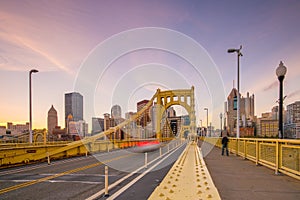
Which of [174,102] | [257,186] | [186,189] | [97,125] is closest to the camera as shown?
[186,189]

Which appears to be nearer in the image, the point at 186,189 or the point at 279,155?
the point at 186,189

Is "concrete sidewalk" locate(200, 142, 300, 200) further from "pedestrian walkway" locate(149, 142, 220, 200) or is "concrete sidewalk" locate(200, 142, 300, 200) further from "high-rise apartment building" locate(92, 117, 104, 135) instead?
"high-rise apartment building" locate(92, 117, 104, 135)

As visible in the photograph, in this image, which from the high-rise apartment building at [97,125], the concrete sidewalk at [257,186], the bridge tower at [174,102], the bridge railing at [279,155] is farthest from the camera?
the bridge tower at [174,102]

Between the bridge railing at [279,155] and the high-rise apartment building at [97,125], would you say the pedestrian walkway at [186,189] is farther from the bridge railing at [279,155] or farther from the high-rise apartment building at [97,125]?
the high-rise apartment building at [97,125]

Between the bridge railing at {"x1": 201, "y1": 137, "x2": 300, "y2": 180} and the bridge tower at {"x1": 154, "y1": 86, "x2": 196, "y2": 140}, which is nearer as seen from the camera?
the bridge railing at {"x1": 201, "y1": 137, "x2": 300, "y2": 180}

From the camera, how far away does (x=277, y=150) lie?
9.69m

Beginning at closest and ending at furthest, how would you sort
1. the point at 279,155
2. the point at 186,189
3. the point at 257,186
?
the point at 186,189
the point at 257,186
the point at 279,155

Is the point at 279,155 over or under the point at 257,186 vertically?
over

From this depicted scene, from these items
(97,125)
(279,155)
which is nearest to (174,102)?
(97,125)

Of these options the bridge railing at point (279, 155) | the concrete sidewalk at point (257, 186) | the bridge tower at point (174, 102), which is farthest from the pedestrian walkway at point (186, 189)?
the bridge tower at point (174, 102)

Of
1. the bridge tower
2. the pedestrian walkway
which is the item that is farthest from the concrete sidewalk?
the bridge tower

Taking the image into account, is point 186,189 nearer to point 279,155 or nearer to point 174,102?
point 279,155

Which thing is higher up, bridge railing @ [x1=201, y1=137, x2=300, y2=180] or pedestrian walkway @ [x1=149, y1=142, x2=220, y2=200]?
bridge railing @ [x1=201, y1=137, x2=300, y2=180]

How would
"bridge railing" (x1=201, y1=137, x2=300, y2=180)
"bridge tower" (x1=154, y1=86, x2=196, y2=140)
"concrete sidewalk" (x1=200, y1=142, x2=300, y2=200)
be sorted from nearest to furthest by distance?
"concrete sidewalk" (x1=200, y1=142, x2=300, y2=200) → "bridge railing" (x1=201, y1=137, x2=300, y2=180) → "bridge tower" (x1=154, y1=86, x2=196, y2=140)
